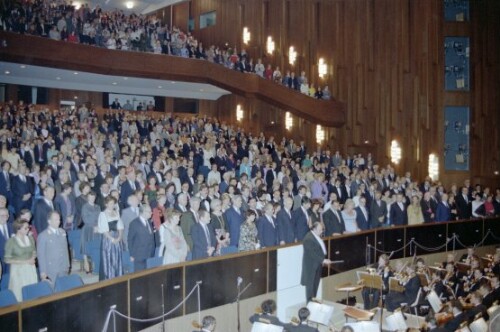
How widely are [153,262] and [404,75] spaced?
14863mm

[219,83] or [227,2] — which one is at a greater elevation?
[227,2]

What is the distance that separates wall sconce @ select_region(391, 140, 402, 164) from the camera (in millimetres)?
19969

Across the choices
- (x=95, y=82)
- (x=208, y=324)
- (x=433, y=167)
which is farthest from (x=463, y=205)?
(x=95, y=82)

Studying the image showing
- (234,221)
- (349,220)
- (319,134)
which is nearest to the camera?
(234,221)

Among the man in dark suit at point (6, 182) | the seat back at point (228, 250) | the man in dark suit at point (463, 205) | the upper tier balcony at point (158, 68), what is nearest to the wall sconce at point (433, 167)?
the upper tier balcony at point (158, 68)

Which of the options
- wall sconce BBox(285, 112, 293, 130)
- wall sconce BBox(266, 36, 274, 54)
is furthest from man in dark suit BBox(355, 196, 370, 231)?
wall sconce BBox(266, 36, 274, 54)

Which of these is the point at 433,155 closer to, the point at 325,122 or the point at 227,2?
the point at 325,122

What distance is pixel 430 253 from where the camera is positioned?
13312 mm

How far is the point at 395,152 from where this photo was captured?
2005 centimetres

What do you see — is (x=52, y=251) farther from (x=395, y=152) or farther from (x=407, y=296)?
(x=395, y=152)

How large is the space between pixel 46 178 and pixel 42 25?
971 centimetres

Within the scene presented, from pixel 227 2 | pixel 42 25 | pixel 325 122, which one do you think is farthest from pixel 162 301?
pixel 227 2

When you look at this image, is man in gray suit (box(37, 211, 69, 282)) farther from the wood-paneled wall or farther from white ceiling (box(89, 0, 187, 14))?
white ceiling (box(89, 0, 187, 14))

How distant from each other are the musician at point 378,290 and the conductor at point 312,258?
1543 mm
